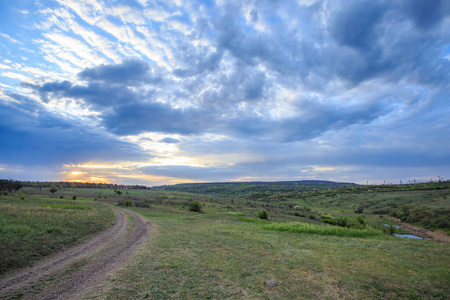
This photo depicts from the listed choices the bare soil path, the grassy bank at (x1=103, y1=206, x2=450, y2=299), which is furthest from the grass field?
the bare soil path

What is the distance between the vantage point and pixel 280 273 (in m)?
9.39

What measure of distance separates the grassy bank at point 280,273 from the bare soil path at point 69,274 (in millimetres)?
889

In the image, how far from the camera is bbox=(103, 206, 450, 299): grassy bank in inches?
297

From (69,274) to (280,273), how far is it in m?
9.17

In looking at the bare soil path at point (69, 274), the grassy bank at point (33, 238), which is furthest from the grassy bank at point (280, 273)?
the grassy bank at point (33, 238)

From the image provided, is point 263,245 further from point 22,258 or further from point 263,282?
point 22,258

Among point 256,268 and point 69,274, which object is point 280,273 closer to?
point 256,268

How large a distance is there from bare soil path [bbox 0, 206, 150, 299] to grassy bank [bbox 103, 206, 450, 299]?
0.89 metres

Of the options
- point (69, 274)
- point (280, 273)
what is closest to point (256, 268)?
point (280, 273)

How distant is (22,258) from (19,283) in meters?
3.22

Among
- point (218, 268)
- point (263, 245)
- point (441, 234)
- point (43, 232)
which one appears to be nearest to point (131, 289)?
point (218, 268)

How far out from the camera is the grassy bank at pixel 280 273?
755 centimetres

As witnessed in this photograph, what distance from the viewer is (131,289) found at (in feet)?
24.3

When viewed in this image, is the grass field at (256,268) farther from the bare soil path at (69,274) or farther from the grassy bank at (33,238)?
the bare soil path at (69,274)
